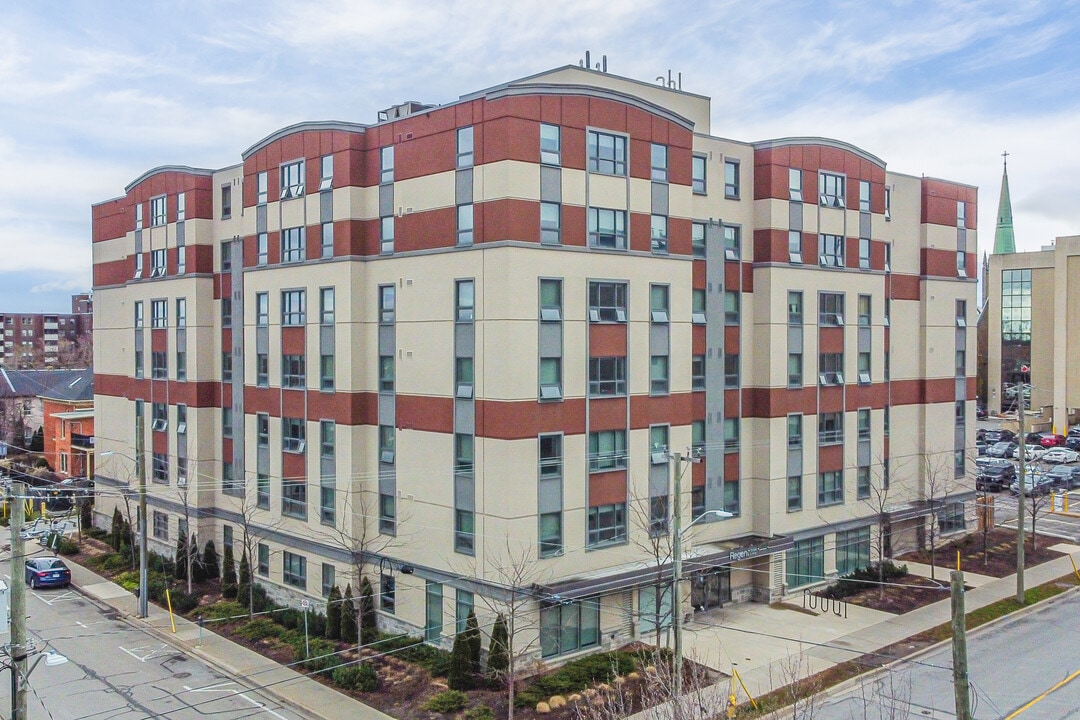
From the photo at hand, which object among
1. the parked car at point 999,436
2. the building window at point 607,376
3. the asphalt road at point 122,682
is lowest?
the asphalt road at point 122,682

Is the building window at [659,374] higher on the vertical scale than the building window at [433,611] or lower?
higher

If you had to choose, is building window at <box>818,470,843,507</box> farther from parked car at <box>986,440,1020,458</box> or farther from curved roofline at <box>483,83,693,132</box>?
parked car at <box>986,440,1020,458</box>

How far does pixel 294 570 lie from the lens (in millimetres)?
33938

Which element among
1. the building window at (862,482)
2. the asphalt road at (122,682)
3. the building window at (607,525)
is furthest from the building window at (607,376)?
the building window at (862,482)

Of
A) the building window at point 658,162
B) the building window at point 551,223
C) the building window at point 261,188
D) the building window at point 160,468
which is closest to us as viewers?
the building window at point 551,223

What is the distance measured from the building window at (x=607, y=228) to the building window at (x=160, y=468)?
25448mm

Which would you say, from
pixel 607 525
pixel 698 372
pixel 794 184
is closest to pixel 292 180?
pixel 698 372

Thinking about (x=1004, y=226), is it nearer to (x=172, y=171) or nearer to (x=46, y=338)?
(x=172, y=171)

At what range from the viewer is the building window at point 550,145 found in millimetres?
27250

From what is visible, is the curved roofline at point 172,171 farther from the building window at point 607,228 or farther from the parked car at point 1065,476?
the parked car at point 1065,476

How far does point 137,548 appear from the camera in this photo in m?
40.9

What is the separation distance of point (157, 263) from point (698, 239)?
26.6 metres

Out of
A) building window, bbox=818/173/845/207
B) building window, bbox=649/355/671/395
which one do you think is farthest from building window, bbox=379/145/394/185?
building window, bbox=818/173/845/207

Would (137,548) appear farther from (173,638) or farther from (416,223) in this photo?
(416,223)
